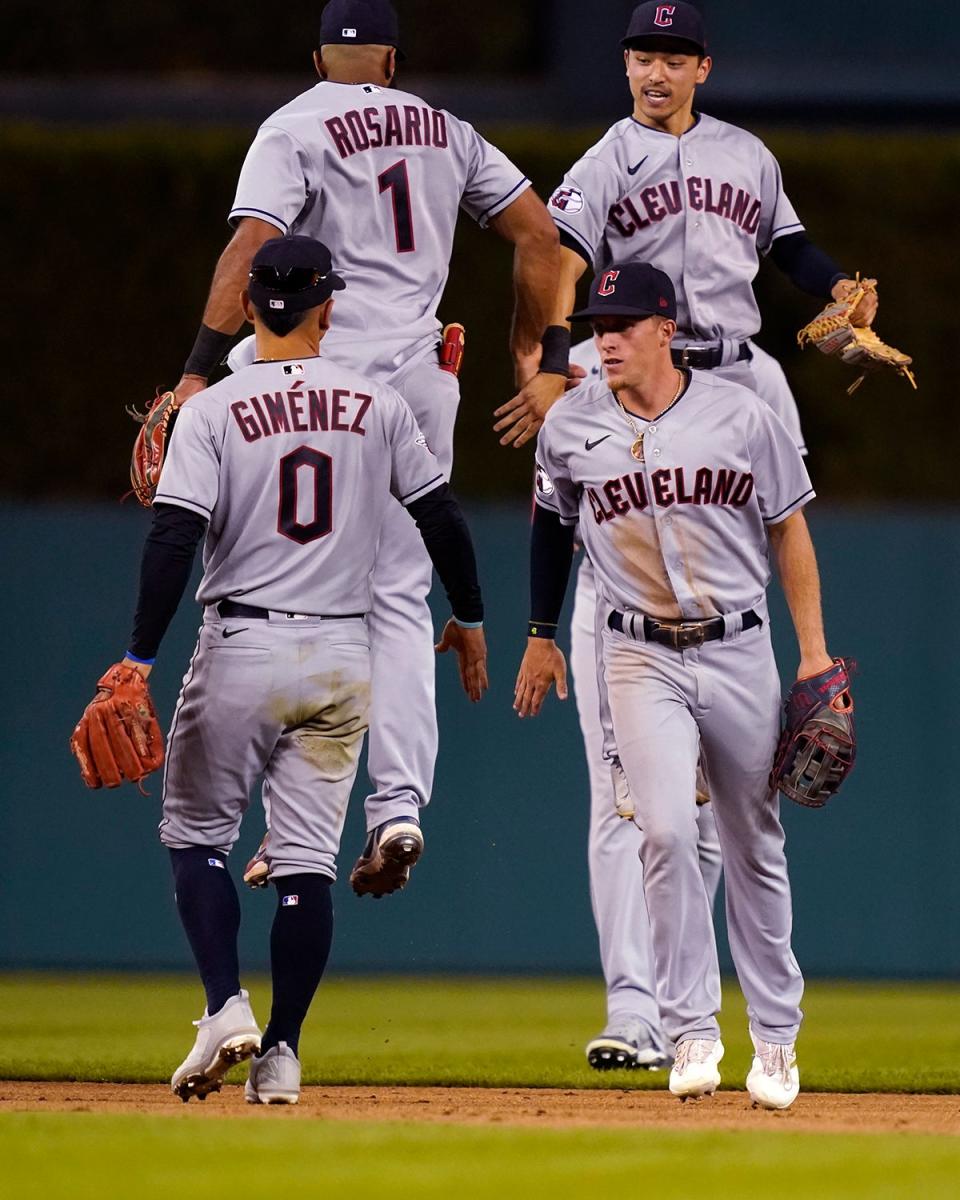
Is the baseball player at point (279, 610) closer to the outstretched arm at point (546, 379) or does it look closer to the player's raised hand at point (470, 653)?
the player's raised hand at point (470, 653)

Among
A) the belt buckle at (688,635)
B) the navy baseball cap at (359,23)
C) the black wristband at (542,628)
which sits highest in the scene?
the navy baseball cap at (359,23)

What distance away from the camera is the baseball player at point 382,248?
5906 mm

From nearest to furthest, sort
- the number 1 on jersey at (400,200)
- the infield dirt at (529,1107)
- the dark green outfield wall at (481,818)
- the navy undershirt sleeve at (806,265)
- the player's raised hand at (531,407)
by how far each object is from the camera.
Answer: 1. the infield dirt at (529,1107)
2. the number 1 on jersey at (400,200)
3. the player's raised hand at (531,407)
4. the navy undershirt sleeve at (806,265)
5. the dark green outfield wall at (481,818)

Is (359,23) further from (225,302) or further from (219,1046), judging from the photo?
(219,1046)

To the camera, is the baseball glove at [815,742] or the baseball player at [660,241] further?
the baseball player at [660,241]

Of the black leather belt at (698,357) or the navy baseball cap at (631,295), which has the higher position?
the navy baseball cap at (631,295)

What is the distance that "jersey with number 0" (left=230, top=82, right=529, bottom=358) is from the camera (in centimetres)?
594

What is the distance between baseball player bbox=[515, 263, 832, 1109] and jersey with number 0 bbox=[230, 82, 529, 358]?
60 cm

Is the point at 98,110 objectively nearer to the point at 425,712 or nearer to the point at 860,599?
the point at 860,599

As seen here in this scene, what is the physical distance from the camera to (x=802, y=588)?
220 inches

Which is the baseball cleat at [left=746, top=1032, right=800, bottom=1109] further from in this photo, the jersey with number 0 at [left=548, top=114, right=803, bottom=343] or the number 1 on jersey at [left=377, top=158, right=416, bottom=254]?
the number 1 on jersey at [left=377, top=158, right=416, bottom=254]

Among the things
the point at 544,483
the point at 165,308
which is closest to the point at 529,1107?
the point at 544,483

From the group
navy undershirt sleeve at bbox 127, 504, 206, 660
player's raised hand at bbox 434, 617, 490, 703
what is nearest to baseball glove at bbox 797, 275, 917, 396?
player's raised hand at bbox 434, 617, 490, 703

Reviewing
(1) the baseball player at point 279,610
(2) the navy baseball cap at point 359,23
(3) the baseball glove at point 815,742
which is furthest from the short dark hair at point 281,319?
(3) the baseball glove at point 815,742
